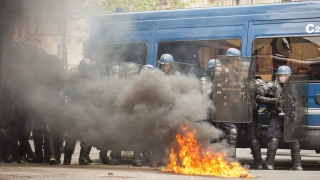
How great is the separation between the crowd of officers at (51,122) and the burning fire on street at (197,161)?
115cm

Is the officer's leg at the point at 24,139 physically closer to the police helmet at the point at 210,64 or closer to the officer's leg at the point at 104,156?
the officer's leg at the point at 104,156

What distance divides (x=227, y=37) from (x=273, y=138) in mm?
2043

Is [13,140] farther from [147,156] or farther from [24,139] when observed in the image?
[147,156]

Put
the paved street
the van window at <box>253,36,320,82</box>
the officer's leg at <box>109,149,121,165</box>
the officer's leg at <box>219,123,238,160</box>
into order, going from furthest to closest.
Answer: the officer's leg at <box>109,149,121,165</box> → the van window at <box>253,36,320,82</box> → the officer's leg at <box>219,123,238,160</box> → the paved street

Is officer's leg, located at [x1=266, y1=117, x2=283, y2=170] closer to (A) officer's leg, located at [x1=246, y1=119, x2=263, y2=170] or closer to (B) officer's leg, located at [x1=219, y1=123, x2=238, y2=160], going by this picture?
(A) officer's leg, located at [x1=246, y1=119, x2=263, y2=170]

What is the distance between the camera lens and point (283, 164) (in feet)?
45.8

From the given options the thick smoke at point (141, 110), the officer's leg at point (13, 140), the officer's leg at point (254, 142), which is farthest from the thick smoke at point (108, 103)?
the officer's leg at point (254, 142)

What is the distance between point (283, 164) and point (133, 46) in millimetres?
3609

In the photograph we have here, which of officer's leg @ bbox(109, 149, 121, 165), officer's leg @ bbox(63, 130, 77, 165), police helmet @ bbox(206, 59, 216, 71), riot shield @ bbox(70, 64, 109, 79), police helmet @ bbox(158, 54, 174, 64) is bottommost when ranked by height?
officer's leg @ bbox(109, 149, 121, 165)

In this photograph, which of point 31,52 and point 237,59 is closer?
point 237,59

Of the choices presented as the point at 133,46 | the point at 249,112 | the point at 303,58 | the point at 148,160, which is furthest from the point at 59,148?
the point at 303,58

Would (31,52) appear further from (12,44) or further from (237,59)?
(237,59)

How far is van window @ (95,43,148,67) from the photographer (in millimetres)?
13984

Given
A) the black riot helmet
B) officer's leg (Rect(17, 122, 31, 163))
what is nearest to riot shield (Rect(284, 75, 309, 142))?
the black riot helmet
